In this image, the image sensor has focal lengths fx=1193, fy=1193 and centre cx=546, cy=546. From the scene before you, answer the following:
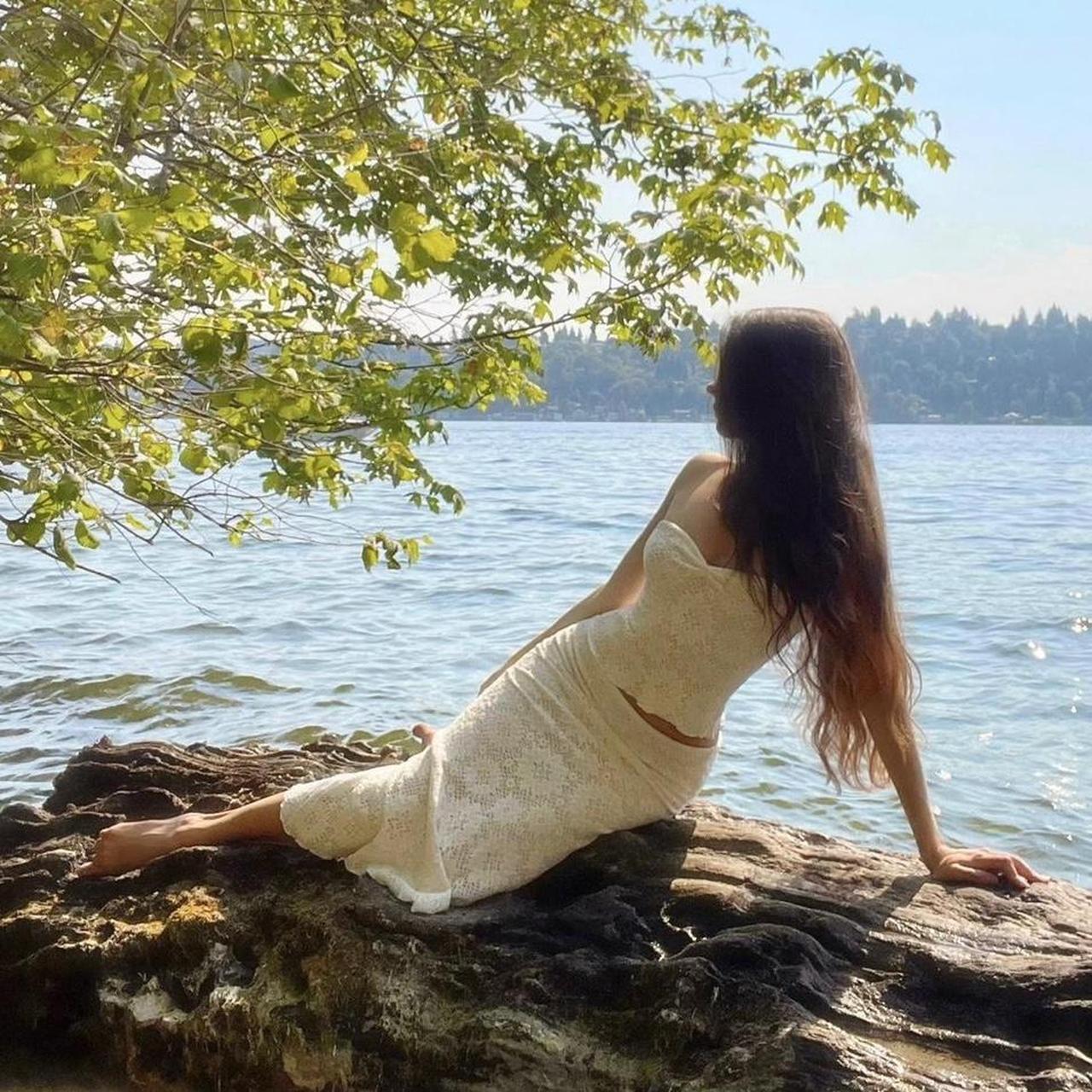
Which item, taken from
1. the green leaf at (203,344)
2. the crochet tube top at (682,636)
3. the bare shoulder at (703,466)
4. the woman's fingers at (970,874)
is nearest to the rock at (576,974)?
the woman's fingers at (970,874)

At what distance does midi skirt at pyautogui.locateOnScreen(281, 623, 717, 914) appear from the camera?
303cm

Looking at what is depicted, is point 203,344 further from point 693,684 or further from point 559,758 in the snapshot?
point 693,684

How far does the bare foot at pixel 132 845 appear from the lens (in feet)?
10.9

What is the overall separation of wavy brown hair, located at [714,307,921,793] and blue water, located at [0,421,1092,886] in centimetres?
34

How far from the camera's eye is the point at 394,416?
470 centimetres

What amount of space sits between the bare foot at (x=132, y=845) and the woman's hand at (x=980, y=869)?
204cm

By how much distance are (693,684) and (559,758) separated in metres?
0.41

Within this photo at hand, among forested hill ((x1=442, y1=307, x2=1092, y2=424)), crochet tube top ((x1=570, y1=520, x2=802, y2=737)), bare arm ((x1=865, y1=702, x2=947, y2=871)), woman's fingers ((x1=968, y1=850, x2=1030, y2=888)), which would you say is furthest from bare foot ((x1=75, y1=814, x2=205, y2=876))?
forested hill ((x1=442, y1=307, x2=1092, y2=424))

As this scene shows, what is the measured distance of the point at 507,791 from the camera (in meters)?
3.11

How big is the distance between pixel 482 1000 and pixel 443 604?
33.1 ft

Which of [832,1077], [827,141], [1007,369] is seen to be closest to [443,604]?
[827,141]

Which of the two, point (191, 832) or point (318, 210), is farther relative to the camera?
point (318, 210)

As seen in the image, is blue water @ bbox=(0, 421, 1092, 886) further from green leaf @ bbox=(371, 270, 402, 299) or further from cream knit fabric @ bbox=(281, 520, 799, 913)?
green leaf @ bbox=(371, 270, 402, 299)

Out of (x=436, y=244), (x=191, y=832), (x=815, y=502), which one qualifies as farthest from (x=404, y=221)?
(x=191, y=832)
